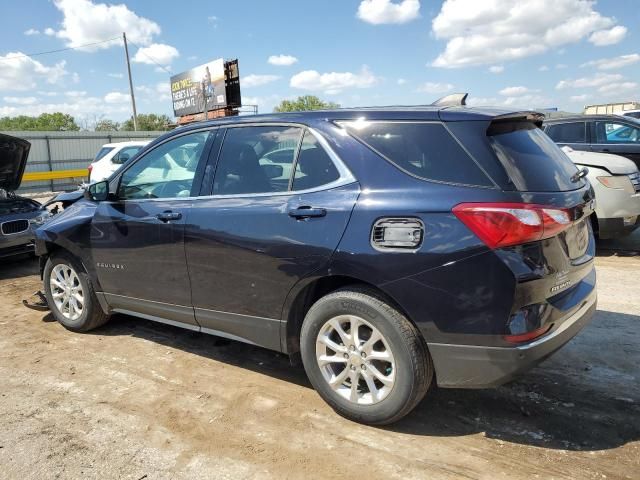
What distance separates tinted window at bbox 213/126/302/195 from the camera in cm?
336

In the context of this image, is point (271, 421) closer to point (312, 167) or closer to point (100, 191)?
point (312, 167)

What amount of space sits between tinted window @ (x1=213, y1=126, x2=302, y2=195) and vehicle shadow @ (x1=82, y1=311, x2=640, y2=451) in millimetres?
1400

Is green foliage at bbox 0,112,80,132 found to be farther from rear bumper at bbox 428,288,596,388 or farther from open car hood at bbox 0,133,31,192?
rear bumper at bbox 428,288,596,388

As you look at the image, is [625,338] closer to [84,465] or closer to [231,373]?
[231,373]

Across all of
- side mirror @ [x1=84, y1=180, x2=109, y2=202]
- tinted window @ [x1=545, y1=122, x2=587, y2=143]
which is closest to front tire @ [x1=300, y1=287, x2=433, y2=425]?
side mirror @ [x1=84, y1=180, x2=109, y2=202]

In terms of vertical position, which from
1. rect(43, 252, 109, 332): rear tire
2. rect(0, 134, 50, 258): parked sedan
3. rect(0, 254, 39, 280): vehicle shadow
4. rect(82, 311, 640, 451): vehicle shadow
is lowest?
rect(82, 311, 640, 451): vehicle shadow

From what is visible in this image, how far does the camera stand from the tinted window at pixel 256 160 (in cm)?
336

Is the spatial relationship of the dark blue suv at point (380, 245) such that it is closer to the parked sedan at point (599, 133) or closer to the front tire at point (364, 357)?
the front tire at point (364, 357)

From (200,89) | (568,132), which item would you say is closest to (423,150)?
(568,132)

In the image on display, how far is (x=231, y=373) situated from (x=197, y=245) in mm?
1001

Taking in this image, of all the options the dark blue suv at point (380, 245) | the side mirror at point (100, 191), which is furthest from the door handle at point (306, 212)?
the side mirror at point (100, 191)

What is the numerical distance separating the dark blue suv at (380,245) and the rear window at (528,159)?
0.04 feet

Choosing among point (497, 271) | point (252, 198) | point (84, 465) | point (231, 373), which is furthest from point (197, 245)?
point (497, 271)

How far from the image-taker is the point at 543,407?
10.5 ft
